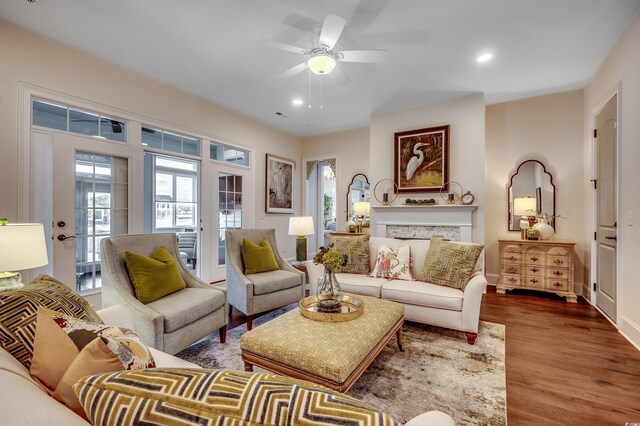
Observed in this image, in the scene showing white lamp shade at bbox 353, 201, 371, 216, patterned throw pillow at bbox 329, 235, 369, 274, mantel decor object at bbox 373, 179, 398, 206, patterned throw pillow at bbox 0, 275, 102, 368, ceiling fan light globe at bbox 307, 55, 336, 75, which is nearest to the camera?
patterned throw pillow at bbox 0, 275, 102, 368

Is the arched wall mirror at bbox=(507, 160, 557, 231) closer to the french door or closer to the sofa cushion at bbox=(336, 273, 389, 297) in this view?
the sofa cushion at bbox=(336, 273, 389, 297)

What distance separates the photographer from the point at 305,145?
261 inches

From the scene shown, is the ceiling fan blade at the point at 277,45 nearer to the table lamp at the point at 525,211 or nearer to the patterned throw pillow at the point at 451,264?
the patterned throw pillow at the point at 451,264

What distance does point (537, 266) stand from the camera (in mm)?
3979

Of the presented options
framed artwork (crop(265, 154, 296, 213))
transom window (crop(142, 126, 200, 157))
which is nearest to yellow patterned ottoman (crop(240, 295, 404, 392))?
transom window (crop(142, 126, 200, 157))

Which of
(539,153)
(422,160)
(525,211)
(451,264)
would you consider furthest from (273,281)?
(539,153)

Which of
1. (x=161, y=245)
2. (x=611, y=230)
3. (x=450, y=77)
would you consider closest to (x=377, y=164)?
(x=450, y=77)

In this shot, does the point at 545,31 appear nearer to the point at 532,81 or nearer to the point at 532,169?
the point at 532,81

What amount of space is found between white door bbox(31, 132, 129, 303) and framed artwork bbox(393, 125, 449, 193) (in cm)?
389

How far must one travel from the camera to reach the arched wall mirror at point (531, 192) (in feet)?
13.9

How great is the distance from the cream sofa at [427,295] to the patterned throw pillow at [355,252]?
0.12m

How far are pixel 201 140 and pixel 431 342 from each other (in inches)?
159

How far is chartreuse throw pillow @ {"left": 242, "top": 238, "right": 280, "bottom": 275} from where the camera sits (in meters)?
3.20

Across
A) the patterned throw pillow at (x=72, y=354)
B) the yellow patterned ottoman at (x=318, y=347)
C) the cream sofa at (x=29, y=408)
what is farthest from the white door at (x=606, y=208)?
the patterned throw pillow at (x=72, y=354)
